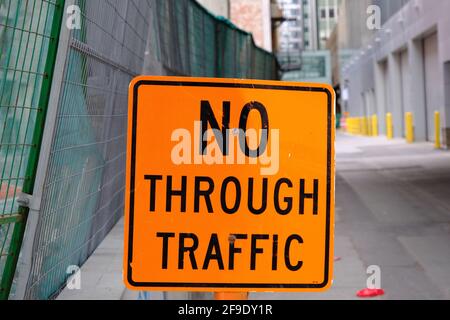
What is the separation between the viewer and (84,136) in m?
4.56

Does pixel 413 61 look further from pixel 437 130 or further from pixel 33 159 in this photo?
pixel 33 159

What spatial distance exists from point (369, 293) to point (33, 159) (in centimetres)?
392

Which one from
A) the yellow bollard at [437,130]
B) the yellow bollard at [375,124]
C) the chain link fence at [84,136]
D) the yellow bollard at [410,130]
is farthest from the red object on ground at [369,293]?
the yellow bollard at [375,124]

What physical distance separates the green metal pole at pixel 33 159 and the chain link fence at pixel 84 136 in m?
0.04

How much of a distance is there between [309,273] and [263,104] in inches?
25.3

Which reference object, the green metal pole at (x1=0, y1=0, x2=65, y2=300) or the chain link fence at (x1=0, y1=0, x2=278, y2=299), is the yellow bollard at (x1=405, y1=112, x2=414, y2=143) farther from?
the green metal pole at (x1=0, y1=0, x2=65, y2=300)

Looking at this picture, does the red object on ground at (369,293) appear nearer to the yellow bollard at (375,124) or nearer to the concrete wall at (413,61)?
the concrete wall at (413,61)

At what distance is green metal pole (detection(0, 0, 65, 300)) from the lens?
362 cm

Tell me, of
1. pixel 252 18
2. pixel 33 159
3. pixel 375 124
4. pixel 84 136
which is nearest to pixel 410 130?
pixel 375 124

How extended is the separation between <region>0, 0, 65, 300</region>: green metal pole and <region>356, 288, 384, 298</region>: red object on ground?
377 centimetres

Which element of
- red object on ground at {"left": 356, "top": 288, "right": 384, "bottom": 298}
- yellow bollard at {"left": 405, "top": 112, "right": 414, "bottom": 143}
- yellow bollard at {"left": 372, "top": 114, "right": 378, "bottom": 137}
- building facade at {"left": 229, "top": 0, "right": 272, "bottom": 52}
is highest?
building facade at {"left": 229, "top": 0, "right": 272, "bottom": 52}

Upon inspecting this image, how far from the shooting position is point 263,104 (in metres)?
2.69

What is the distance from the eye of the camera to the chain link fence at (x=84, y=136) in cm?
366

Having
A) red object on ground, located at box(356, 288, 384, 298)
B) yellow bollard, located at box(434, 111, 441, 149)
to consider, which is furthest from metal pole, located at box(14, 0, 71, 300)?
yellow bollard, located at box(434, 111, 441, 149)
